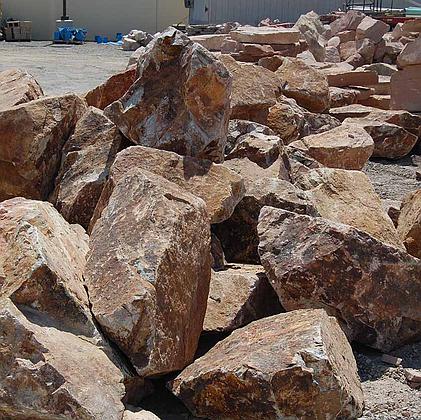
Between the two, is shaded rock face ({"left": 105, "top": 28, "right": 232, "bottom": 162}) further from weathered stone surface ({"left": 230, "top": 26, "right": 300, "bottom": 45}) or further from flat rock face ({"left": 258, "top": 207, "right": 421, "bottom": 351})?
weathered stone surface ({"left": 230, "top": 26, "right": 300, "bottom": 45})

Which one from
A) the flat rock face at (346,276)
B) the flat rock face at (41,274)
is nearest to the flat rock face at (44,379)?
the flat rock face at (41,274)

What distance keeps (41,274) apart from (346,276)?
4.95ft

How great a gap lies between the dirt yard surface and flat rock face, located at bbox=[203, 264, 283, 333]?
29.5 ft

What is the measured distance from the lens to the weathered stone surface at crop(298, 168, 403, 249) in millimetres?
4539

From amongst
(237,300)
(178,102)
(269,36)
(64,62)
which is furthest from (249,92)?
(64,62)

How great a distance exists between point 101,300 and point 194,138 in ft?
5.78

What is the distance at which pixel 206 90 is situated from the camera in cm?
471

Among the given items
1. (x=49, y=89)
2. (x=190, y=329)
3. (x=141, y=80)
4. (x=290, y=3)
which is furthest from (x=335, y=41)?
(x=190, y=329)

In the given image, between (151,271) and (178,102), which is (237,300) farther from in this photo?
(178,102)

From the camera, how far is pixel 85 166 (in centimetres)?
476

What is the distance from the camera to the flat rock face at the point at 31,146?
476 cm

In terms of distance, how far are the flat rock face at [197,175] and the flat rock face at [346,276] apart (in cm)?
31

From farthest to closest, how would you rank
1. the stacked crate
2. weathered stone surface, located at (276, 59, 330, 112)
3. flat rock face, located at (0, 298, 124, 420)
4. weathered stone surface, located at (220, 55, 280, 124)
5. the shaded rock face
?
the stacked crate
weathered stone surface, located at (276, 59, 330, 112)
weathered stone surface, located at (220, 55, 280, 124)
the shaded rock face
flat rock face, located at (0, 298, 124, 420)

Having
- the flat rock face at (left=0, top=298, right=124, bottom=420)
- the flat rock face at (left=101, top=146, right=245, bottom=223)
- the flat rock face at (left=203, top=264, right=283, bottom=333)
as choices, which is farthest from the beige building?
the flat rock face at (left=0, top=298, right=124, bottom=420)
